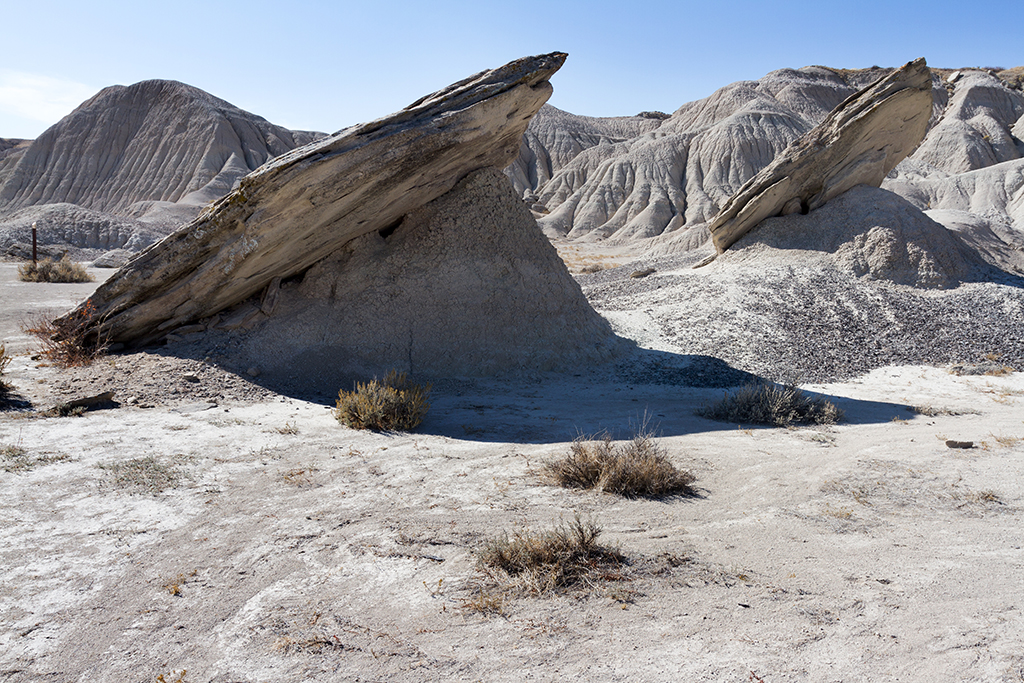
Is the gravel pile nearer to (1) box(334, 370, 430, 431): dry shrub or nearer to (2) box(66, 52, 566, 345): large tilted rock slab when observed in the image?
(1) box(334, 370, 430, 431): dry shrub

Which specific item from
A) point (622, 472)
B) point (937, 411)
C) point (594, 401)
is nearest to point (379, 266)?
point (594, 401)

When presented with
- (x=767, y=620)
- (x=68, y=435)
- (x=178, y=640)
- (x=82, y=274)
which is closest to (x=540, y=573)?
(x=767, y=620)

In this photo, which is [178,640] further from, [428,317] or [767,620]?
[428,317]

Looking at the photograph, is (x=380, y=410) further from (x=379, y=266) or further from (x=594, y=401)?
(x=379, y=266)

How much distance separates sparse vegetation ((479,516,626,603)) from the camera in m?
3.09

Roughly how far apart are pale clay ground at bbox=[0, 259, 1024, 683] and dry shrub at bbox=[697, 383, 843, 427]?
2.94 feet

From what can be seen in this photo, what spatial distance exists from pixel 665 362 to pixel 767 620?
698cm

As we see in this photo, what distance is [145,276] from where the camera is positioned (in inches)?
300

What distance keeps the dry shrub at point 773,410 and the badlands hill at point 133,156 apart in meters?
42.9

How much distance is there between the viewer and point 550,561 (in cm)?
323

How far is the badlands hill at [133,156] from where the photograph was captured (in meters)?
45.1

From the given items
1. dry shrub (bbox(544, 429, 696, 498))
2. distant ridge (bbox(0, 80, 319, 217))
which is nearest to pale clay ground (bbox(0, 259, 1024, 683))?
dry shrub (bbox(544, 429, 696, 498))

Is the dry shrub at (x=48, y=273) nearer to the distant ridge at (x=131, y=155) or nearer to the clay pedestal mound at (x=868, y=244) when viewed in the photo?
the clay pedestal mound at (x=868, y=244)

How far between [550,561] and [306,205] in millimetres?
5549
